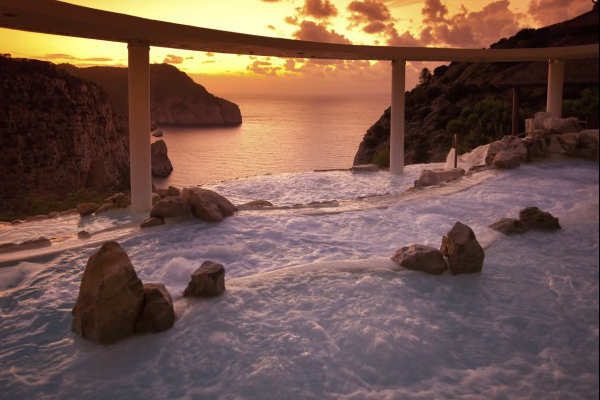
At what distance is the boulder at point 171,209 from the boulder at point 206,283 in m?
3.34

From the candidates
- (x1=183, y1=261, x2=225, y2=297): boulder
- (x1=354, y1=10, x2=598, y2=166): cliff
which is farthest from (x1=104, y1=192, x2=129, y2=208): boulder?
(x1=354, y1=10, x2=598, y2=166): cliff

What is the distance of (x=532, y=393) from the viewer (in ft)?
11.5

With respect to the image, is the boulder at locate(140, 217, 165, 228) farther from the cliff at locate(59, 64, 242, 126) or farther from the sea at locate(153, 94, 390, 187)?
the cliff at locate(59, 64, 242, 126)

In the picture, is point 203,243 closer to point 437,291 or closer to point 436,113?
point 437,291

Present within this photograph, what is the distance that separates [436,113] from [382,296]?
27.8 m

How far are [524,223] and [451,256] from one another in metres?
1.19

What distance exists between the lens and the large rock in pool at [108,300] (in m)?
4.75

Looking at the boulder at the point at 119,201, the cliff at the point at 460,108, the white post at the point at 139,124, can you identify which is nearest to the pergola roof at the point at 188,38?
the white post at the point at 139,124

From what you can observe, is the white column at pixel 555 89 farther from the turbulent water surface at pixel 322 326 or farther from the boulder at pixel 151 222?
the boulder at pixel 151 222

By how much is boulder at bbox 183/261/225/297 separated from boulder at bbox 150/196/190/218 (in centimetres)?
334

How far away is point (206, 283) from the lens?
5.54 meters

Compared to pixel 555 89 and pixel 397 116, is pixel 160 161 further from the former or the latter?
pixel 555 89

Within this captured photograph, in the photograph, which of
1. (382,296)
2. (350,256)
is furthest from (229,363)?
(350,256)

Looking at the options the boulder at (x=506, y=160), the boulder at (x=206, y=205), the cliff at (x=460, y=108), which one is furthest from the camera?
the cliff at (x=460, y=108)
